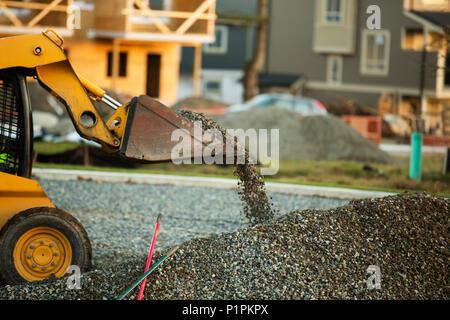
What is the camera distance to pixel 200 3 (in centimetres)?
3069

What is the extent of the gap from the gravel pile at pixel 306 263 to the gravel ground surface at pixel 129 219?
25mm

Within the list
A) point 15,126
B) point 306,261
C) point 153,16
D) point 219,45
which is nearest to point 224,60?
point 219,45

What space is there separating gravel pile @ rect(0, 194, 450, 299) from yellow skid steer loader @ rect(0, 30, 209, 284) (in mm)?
331

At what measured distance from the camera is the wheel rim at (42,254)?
22.1ft

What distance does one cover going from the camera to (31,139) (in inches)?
277

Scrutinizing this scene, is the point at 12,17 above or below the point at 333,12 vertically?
below

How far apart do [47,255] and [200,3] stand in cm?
2508

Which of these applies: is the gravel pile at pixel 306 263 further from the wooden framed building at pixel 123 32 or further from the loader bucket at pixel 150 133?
the wooden framed building at pixel 123 32

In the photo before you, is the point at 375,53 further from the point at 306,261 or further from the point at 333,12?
the point at 306,261

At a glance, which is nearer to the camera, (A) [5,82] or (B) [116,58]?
(A) [5,82]

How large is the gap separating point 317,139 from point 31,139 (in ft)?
43.0

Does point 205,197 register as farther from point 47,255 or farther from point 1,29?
point 1,29
